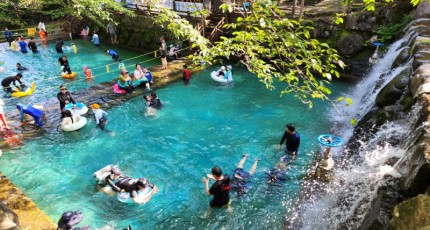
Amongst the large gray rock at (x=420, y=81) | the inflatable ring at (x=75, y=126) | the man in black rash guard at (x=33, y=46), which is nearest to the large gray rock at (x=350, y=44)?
the large gray rock at (x=420, y=81)

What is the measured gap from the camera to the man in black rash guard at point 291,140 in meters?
8.61

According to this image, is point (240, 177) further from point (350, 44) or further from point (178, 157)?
point (350, 44)

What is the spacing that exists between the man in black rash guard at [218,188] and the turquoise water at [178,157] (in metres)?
0.33

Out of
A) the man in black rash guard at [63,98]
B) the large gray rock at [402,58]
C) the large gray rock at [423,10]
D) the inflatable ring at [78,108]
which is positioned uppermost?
the large gray rock at [423,10]

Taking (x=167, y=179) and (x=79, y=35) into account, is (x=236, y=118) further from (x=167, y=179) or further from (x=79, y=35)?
(x=79, y=35)

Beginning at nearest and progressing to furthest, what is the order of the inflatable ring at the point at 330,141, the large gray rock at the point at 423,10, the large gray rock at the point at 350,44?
the inflatable ring at the point at 330,141 → the large gray rock at the point at 423,10 → the large gray rock at the point at 350,44

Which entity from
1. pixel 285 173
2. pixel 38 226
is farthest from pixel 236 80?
pixel 38 226

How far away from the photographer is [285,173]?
859 centimetres

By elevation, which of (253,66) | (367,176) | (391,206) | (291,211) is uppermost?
(253,66)

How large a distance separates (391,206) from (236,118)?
7719 millimetres

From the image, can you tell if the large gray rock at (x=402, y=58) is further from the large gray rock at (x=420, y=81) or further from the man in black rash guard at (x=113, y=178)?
the man in black rash guard at (x=113, y=178)

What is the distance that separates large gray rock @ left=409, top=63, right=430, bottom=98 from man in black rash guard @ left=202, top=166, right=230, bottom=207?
4.90m

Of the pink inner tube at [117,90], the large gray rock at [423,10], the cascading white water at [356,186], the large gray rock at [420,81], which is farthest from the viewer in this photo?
the pink inner tube at [117,90]

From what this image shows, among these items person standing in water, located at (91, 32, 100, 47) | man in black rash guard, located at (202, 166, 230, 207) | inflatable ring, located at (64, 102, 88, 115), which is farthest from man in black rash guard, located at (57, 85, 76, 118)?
person standing in water, located at (91, 32, 100, 47)
